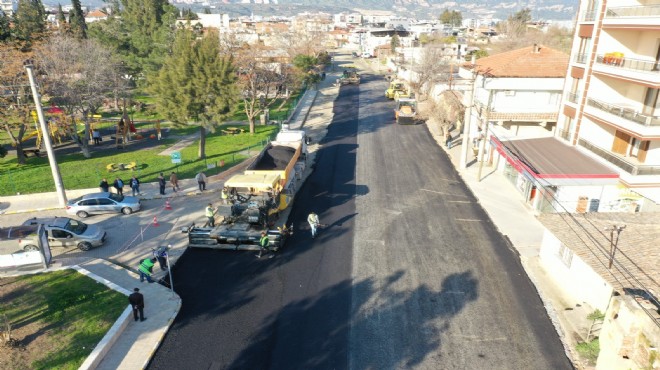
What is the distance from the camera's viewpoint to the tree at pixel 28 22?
46.4 meters

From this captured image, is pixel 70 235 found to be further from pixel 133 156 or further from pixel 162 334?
pixel 133 156

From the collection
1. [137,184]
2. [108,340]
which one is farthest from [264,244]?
[137,184]

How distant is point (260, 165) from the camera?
2602 centimetres

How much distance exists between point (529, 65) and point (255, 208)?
25.1 meters

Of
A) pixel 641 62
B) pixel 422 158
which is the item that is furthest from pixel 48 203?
pixel 641 62

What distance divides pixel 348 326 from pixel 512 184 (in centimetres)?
1933

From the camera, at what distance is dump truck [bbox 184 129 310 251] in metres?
20.2

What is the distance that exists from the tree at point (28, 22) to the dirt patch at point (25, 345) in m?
37.1

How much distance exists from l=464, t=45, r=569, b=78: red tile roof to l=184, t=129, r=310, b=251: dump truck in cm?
1827

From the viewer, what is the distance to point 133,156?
35031 millimetres

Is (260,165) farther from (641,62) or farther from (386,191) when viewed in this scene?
(641,62)

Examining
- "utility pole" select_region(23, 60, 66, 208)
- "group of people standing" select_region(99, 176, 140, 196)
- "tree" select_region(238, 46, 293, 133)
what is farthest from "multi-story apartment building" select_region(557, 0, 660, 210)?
"utility pole" select_region(23, 60, 66, 208)

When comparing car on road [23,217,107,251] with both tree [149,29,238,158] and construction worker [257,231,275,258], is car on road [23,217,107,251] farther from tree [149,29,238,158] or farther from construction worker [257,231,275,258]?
tree [149,29,238,158]

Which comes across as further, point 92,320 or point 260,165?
point 260,165
